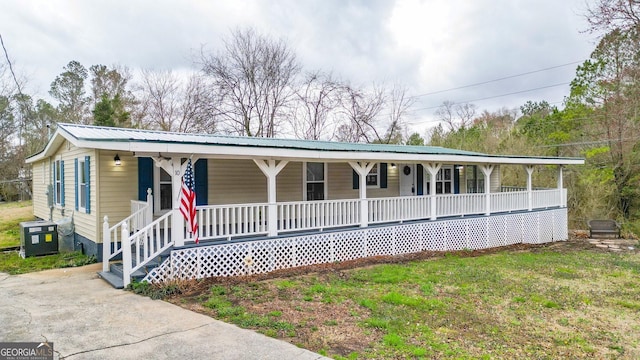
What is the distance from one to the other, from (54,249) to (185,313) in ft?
22.9

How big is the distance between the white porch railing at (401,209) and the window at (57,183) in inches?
360

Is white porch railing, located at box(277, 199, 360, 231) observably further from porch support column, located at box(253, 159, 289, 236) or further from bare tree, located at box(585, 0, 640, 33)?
bare tree, located at box(585, 0, 640, 33)

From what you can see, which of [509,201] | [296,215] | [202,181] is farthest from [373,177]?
[202,181]

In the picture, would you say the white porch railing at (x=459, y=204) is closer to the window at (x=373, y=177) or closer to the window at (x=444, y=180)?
the window at (x=444, y=180)

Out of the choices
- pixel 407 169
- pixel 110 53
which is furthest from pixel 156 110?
pixel 407 169

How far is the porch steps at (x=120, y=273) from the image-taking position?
692cm

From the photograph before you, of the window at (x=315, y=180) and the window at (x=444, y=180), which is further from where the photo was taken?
the window at (x=444, y=180)

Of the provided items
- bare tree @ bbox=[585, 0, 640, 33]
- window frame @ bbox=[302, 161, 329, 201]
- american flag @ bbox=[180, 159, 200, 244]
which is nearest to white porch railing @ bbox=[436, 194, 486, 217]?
window frame @ bbox=[302, 161, 329, 201]

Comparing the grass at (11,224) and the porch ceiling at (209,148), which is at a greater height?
the porch ceiling at (209,148)

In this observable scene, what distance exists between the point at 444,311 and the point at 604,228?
46.9 ft

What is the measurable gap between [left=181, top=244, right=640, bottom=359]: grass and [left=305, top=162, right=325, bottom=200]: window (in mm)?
3454

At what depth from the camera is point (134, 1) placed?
14336 millimetres

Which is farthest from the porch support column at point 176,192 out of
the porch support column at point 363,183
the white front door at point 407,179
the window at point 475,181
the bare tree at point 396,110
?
the bare tree at point 396,110

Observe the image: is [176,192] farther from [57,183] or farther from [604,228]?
[604,228]
